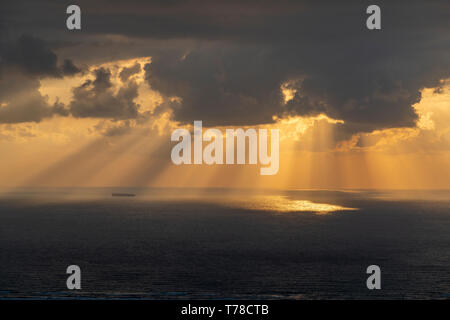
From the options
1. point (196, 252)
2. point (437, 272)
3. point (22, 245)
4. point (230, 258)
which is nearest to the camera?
point (437, 272)

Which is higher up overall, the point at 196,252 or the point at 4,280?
the point at 196,252

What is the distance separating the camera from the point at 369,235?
166625 mm

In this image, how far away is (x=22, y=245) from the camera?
135 meters

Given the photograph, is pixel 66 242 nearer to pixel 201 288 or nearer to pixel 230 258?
pixel 230 258

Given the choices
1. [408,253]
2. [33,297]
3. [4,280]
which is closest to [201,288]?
[33,297]

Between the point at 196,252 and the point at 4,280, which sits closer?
the point at 4,280
